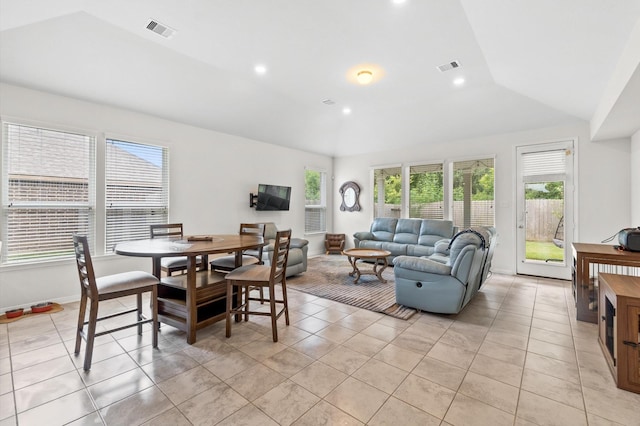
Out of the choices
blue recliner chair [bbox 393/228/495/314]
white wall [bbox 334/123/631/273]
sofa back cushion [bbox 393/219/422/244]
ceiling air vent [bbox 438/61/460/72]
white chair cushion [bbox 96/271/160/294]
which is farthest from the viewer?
sofa back cushion [bbox 393/219/422/244]

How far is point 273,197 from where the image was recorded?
6137 mm

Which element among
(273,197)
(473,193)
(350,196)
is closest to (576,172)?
(473,193)

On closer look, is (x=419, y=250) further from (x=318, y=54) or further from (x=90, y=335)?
(x=90, y=335)

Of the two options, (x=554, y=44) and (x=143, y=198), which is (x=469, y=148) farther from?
(x=143, y=198)

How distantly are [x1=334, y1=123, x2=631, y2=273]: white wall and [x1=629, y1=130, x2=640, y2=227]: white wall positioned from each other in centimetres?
12

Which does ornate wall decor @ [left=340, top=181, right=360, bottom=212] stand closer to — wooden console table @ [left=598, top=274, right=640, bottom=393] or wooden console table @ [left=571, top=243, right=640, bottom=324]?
wooden console table @ [left=571, top=243, right=640, bottom=324]

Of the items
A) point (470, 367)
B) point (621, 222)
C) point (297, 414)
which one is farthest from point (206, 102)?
point (621, 222)

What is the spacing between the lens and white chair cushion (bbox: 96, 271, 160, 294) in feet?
7.45

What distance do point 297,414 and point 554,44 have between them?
391 centimetres

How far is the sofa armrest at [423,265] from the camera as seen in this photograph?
124 inches

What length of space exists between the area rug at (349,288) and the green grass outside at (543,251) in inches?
101

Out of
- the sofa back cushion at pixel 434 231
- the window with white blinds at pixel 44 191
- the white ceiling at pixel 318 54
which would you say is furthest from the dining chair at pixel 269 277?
the sofa back cushion at pixel 434 231

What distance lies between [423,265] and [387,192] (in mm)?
4092

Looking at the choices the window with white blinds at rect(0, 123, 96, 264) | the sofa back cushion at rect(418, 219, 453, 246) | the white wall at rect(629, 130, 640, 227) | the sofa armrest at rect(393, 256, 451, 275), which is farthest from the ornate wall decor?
the window with white blinds at rect(0, 123, 96, 264)
